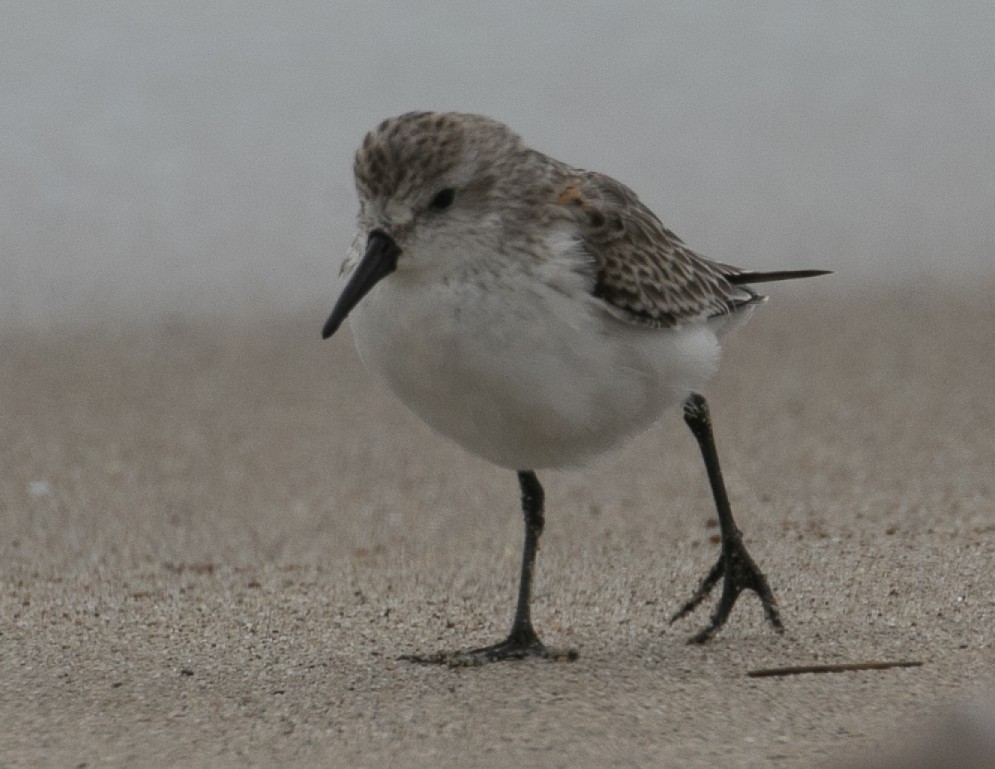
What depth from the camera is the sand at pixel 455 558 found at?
3.59 metres

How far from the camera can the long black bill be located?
3.64 m

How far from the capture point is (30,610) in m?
4.88

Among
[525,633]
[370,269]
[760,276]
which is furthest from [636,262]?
[525,633]

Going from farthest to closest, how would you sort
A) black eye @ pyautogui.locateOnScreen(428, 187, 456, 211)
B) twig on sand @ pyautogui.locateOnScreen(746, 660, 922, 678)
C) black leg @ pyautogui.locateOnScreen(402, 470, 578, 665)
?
1. black leg @ pyautogui.locateOnScreen(402, 470, 578, 665)
2. twig on sand @ pyautogui.locateOnScreen(746, 660, 922, 678)
3. black eye @ pyautogui.locateOnScreen(428, 187, 456, 211)

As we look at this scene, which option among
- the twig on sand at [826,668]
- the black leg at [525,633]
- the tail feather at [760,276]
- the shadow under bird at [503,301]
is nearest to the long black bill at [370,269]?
the shadow under bird at [503,301]

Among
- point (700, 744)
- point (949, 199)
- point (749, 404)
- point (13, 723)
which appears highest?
point (949, 199)

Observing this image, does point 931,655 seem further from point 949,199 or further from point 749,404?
point 949,199

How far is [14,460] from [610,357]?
407cm

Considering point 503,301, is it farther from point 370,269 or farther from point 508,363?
point 370,269

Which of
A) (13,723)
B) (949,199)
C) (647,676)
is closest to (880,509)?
(647,676)

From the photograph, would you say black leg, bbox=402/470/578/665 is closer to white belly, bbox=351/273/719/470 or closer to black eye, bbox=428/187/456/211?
white belly, bbox=351/273/719/470

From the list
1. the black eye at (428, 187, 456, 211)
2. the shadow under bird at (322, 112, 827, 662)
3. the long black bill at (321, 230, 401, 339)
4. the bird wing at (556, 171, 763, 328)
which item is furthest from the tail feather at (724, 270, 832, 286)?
the long black bill at (321, 230, 401, 339)

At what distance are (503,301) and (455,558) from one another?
88.5 inches

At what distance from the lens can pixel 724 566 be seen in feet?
14.7
